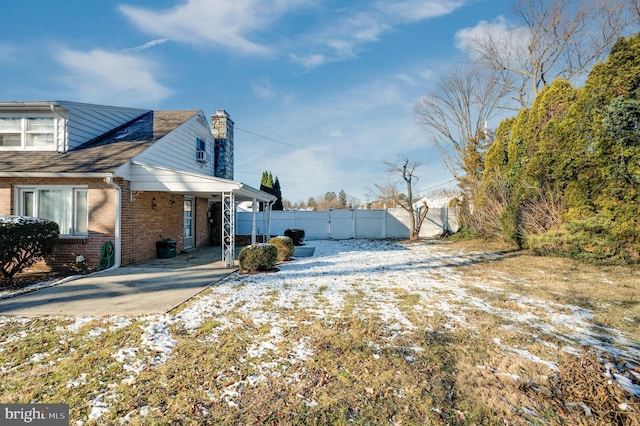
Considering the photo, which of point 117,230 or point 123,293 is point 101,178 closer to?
Answer: point 117,230

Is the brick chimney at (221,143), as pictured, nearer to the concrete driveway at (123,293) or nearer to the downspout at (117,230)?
the downspout at (117,230)

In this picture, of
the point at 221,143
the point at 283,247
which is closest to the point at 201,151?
the point at 221,143

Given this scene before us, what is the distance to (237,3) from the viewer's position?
7.84m

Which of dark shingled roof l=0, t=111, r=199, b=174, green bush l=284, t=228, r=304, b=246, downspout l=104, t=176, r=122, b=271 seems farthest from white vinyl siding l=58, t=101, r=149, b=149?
green bush l=284, t=228, r=304, b=246

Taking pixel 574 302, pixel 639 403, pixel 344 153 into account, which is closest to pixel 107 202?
pixel 639 403

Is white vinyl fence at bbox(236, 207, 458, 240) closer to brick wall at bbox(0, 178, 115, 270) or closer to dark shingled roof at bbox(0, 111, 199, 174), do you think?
dark shingled roof at bbox(0, 111, 199, 174)

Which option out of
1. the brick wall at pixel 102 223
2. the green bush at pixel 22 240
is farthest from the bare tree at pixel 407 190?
the green bush at pixel 22 240

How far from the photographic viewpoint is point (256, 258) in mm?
7949

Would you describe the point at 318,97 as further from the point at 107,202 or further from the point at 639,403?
the point at 639,403

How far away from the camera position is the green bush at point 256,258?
7953mm

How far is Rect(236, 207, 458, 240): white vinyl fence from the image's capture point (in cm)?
1852
